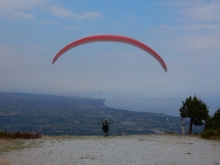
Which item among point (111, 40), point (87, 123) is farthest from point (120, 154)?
point (87, 123)

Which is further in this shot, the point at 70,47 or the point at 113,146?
the point at 70,47

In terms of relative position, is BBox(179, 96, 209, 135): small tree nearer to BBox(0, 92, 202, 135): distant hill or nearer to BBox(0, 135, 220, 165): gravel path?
BBox(0, 92, 202, 135): distant hill

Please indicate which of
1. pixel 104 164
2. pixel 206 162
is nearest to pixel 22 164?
pixel 104 164

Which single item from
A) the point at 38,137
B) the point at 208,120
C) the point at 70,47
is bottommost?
the point at 38,137

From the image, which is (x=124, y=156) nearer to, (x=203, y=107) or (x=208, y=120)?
(x=208, y=120)

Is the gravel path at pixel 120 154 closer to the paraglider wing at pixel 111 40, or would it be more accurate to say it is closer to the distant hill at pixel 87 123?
the paraglider wing at pixel 111 40

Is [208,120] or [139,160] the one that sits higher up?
[208,120]

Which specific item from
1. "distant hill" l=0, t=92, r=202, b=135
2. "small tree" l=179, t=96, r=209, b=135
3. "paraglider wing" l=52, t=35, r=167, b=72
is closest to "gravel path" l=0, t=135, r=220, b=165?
"paraglider wing" l=52, t=35, r=167, b=72
